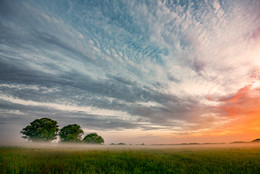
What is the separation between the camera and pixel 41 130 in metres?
47.1

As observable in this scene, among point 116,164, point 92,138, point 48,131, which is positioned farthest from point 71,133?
point 116,164

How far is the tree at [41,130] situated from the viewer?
46.5 m

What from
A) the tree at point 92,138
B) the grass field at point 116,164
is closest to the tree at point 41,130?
the tree at point 92,138

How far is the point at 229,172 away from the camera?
32.6 feet

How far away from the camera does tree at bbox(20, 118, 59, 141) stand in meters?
46.5

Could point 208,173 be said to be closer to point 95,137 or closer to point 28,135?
point 28,135

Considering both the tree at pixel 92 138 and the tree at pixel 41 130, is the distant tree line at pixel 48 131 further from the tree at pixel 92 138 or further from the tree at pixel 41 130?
the tree at pixel 92 138

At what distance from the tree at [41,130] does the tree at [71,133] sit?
458 centimetres

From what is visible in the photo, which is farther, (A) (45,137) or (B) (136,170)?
(A) (45,137)

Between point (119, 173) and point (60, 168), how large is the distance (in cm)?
486

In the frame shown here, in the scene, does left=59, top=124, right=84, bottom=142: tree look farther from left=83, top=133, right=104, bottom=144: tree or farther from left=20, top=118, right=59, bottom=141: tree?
left=83, top=133, right=104, bottom=144: tree

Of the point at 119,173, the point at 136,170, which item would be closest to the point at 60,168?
the point at 119,173

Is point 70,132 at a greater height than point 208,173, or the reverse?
point 70,132

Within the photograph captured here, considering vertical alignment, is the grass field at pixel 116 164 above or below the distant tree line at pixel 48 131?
below
